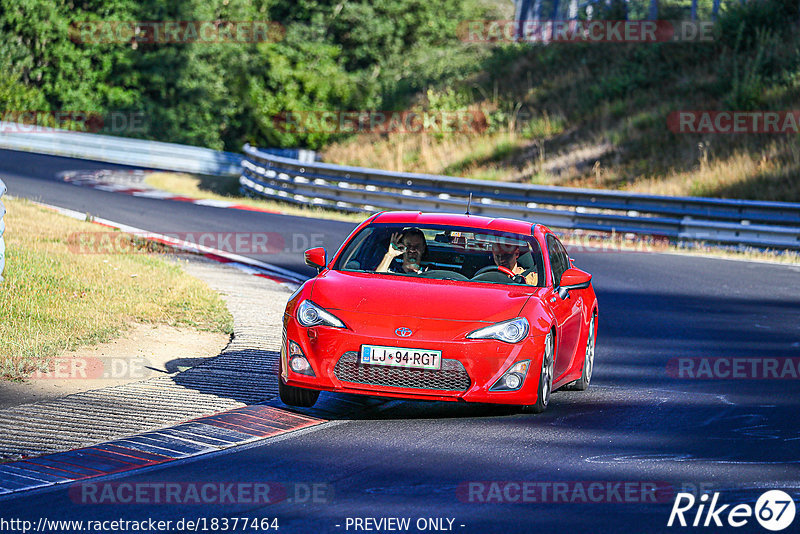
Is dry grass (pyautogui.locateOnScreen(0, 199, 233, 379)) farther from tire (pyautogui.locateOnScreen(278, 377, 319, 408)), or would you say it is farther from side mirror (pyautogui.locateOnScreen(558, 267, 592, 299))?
side mirror (pyautogui.locateOnScreen(558, 267, 592, 299))

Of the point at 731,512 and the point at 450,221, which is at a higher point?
the point at 450,221

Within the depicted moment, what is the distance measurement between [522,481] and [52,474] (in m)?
2.56

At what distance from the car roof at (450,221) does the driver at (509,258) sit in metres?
0.14

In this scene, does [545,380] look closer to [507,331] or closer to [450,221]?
[507,331]

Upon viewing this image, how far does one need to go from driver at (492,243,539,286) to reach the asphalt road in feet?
3.38

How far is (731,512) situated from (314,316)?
128 inches

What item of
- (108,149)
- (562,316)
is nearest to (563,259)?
(562,316)

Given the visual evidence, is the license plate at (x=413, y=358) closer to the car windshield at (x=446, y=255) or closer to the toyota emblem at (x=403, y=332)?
the toyota emblem at (x=403, y=332)

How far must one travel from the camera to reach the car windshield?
8867mm

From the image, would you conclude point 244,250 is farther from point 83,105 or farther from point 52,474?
point 83,105

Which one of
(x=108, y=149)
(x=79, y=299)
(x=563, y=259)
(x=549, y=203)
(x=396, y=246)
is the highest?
(x=396, y=246)

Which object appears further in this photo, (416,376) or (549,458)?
(416,376)

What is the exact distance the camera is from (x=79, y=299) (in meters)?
11.9

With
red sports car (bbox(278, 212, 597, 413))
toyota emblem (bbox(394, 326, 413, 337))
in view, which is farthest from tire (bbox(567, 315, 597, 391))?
toyota emblem (bbox(394, 326, 413, 337))
